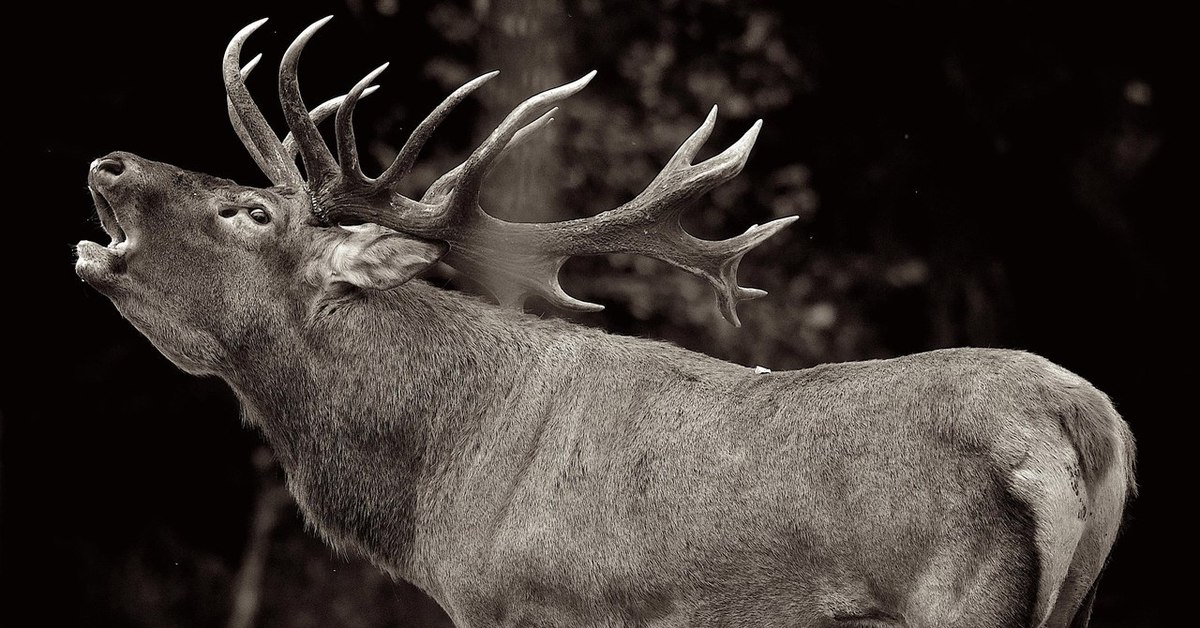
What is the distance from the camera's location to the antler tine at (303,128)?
183 inches

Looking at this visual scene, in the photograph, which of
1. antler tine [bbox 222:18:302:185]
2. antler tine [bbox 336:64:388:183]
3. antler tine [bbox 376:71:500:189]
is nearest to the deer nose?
antler tine [bbox 222:18:302:185]

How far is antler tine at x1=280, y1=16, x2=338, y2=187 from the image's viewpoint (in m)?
4.66

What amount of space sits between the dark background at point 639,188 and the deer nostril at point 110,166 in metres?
3.48

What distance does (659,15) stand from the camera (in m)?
8.97

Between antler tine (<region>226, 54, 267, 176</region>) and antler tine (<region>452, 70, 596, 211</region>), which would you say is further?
antler tine (<region>226, 54, 267, 176</region>)

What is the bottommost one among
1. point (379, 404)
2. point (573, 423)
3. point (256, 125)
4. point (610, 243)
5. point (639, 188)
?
point (639, 188)

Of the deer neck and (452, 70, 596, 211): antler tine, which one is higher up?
(452, 70, 596, 211): antler tine

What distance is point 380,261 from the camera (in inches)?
176

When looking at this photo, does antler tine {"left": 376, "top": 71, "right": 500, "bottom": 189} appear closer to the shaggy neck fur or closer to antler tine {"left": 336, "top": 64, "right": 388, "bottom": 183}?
antler tine {"left": 336, "top": 64, "right": 388, "bottom": 183}

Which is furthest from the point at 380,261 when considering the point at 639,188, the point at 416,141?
the point at 639,188

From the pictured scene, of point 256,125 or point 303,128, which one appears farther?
point 256,125

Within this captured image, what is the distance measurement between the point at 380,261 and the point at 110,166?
0.98m

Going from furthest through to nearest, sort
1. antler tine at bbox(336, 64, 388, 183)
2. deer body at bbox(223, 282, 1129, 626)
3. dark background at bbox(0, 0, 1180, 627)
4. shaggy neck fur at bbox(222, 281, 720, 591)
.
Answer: dark background at bbox(0, 0, 1180, 627) → antler tine at bbox(336, 64, 388, 183) → shaggy neck fur at bbox(222, 281, 720, 591) → deer body at bbox(223, 282, 1129, 626)

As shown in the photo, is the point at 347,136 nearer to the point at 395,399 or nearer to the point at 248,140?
the point at 248,140
